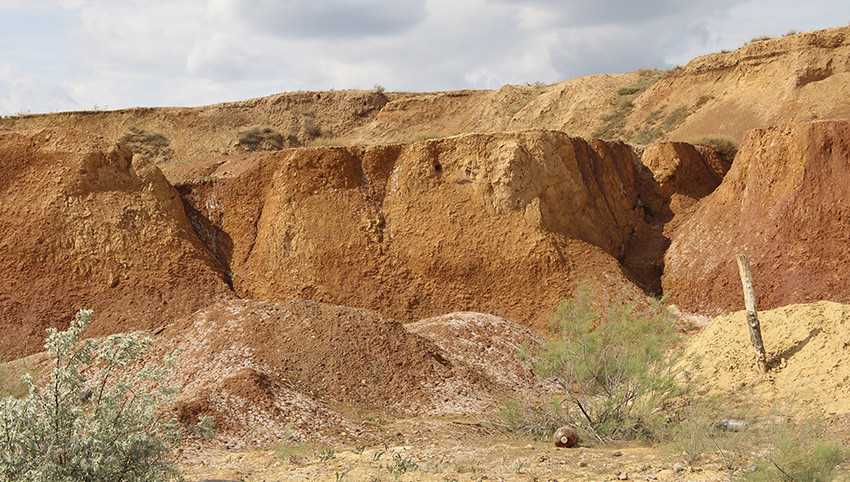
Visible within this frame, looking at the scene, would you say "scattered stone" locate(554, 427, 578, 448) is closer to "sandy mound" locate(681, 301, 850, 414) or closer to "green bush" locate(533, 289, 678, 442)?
"green bush" locate(533, 289, 678, 442)

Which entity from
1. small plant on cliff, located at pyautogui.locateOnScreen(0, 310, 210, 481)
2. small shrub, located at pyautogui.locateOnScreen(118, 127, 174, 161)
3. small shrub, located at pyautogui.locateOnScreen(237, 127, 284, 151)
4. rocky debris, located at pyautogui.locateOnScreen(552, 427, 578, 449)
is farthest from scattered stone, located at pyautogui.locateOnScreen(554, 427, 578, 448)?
small shrub, located at pyautogui.locateOnScreen(237, 127, 284, 151)

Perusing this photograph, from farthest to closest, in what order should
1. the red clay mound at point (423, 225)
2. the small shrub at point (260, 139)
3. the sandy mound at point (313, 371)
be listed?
the small shrub at point (260, 139) < the red clay mound at point (423, 225) < the sandy mound at point (313, 371)

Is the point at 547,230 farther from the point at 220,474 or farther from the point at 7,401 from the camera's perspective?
the point at 7,401

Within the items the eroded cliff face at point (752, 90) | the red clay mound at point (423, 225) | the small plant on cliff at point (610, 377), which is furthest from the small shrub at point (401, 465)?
the eroded cliff face at point (752, 90)

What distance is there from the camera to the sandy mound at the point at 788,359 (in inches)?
513

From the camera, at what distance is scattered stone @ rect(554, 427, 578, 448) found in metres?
11.5

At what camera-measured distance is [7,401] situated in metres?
6.83

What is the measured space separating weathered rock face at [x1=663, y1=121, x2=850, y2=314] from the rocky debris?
400 inches

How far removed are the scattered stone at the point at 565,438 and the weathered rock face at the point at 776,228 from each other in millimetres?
10162

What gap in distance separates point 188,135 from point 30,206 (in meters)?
16.4

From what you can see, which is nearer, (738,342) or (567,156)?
(738,342)

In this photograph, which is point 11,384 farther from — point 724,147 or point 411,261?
point 724,147

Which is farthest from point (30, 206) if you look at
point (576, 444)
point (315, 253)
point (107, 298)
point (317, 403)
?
point (576, 444)

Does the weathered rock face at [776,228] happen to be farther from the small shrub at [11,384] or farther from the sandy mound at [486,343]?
the small shrub at [11,384]
